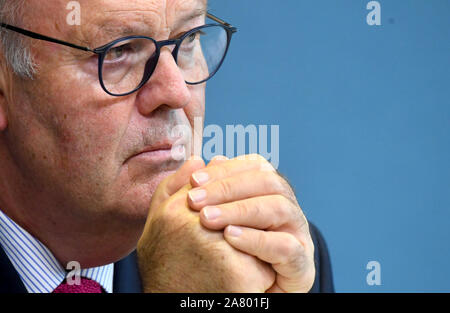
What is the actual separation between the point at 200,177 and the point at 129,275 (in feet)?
1.84

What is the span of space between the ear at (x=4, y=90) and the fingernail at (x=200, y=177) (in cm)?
52

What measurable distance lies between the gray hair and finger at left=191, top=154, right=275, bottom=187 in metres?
0.45

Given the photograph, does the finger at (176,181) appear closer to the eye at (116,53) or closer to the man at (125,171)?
the man at (125,171)

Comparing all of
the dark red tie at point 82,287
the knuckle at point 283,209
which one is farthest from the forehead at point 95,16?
the dark red tie at point 82,287

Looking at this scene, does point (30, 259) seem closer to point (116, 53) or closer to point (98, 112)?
point (98, 112)

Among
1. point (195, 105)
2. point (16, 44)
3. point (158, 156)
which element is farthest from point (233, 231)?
point (16, 44)

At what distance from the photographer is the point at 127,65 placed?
124cm

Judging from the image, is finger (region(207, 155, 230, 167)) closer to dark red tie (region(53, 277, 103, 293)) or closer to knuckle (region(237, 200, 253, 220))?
knuckle (region(237, 200, 253, 220))

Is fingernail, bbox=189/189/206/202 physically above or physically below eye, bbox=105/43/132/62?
below

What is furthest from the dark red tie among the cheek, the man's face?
the cheek

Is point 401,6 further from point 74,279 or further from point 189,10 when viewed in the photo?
point 74,279

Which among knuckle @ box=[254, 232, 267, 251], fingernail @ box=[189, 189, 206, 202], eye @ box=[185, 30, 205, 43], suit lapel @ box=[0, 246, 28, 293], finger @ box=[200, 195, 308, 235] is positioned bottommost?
suit lapel @ box=[0, 246, 28, 293]

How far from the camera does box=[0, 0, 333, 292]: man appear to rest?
1053 millimetres

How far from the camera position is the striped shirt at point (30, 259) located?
4.46 feet
